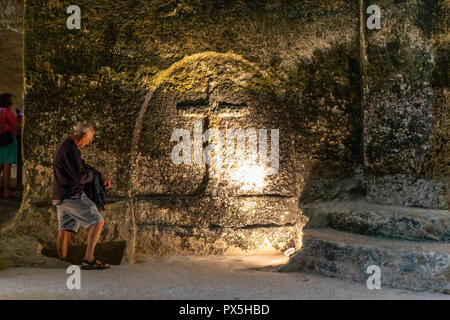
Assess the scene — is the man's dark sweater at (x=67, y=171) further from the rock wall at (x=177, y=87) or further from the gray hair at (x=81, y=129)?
the rock wall at (x=177, y=87)

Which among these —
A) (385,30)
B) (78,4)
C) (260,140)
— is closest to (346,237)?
(260,140)

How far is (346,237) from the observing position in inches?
146

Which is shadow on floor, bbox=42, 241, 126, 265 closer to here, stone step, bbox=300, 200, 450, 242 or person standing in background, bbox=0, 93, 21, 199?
stone step, bbox=300, 200, 450, 242

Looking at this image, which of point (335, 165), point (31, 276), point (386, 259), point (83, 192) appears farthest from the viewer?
point (335, 165)

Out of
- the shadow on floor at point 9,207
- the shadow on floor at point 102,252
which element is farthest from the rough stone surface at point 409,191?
the shadow on floor at point 9,207

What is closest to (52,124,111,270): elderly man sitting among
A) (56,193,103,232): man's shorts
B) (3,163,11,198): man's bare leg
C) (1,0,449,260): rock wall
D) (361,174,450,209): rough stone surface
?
(56,193,103,232): man's shorts

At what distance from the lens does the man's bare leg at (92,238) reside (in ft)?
12.6

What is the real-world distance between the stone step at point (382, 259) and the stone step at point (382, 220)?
0.08 meters

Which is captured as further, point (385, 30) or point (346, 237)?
point (385, 30)

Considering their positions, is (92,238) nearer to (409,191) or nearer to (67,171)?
(67,171)

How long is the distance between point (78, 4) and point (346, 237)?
2895 mm

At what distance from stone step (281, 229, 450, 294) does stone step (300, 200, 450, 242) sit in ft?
0.26

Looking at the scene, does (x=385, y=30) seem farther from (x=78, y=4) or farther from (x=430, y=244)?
(x=78, y=4)

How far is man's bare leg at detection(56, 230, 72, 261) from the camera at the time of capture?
399 cm
